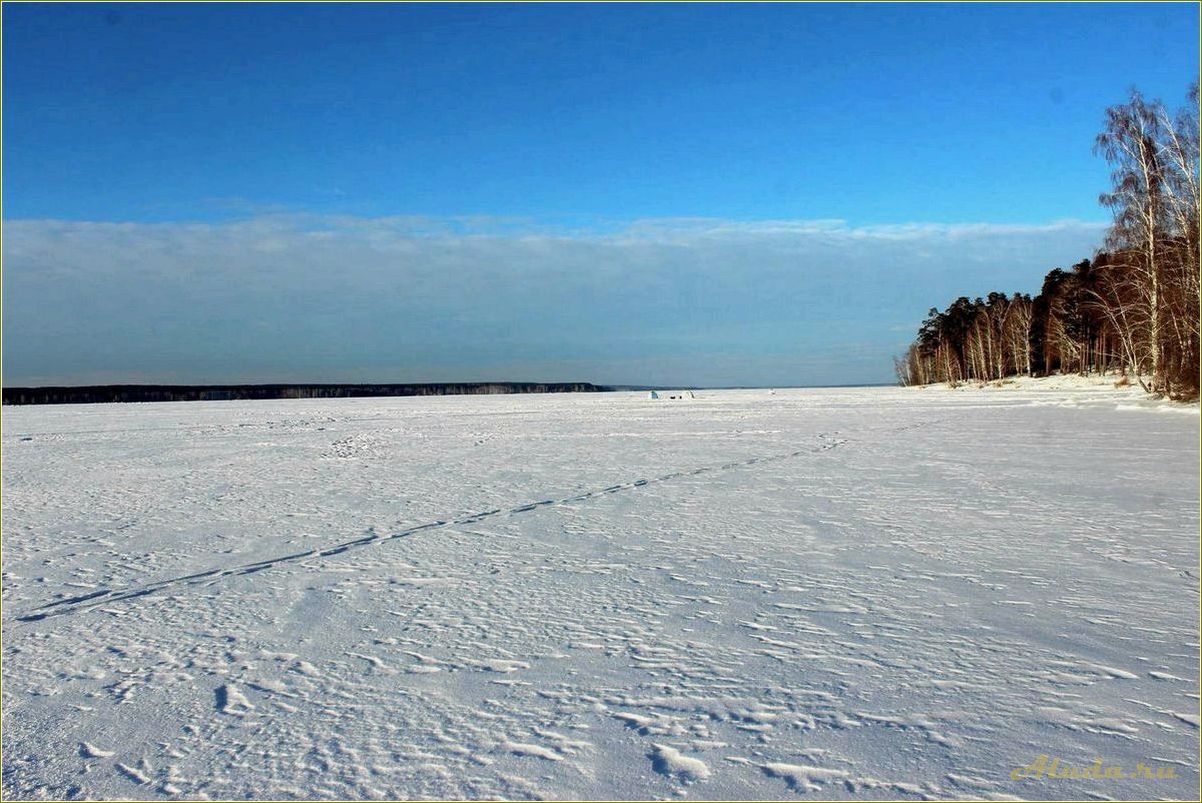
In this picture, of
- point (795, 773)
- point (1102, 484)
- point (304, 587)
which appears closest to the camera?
point (795, 773)

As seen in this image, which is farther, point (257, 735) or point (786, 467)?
point (786, 467)

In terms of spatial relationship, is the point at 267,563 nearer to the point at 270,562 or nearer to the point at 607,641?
the point at 270,562

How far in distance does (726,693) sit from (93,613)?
3252mm

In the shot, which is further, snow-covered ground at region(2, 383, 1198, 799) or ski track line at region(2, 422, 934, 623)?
ski track line at region(2, 422, 934, 623)

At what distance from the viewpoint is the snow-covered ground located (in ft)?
8.08

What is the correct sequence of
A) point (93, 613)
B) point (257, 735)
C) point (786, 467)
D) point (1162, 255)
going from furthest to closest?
1. point (1162, 255)
2. point (786, 467)
3. point (93, 613)
4. point (257, 735)

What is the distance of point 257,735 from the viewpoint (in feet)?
8.87

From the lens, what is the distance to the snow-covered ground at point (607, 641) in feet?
8.08

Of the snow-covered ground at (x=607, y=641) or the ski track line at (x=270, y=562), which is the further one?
the ski track line at (x=270, y=562)

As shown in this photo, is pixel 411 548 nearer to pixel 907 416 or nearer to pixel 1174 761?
pixel 1174 761

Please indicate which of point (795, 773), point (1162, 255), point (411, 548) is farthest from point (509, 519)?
point (1162, 255)

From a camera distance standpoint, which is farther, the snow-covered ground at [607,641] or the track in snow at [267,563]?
the track in snow at [267,563]

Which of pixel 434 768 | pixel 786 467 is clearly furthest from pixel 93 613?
pixel 786 467

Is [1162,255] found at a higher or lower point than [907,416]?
higher
